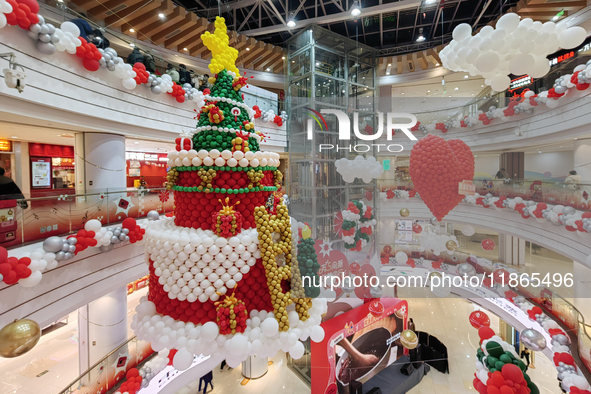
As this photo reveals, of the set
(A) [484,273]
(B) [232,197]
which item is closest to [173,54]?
(B) [232,197]

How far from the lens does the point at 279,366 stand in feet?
22.9

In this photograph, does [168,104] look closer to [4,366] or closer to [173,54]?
[173,54]

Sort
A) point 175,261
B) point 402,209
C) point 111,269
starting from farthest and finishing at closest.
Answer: point 111,269, point 402,209, point 175,261

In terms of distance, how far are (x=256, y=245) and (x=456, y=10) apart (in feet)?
24.6

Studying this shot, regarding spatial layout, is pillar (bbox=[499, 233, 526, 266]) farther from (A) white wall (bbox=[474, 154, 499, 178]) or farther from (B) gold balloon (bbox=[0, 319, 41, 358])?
(B) gold balloon (bbox=[0, 319, 41, 358])

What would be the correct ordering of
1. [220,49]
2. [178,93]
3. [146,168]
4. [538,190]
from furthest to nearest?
[146,168]
[178,93]
[538,190]
[220,49]

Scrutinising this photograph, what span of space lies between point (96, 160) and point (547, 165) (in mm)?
6794

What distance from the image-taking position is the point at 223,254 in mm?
2217

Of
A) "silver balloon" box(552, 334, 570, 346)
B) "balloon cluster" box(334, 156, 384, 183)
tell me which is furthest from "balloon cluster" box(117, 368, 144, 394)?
"silver balloon" box(552, 334, 570, 346)

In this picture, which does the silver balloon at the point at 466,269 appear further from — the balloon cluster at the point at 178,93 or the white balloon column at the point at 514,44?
the balloon cluster at the point at 178,93

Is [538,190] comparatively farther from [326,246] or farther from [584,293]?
[326,246]

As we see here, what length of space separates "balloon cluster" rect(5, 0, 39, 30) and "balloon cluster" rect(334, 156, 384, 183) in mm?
3872

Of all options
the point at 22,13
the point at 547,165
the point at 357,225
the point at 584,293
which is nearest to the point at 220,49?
the point at 22,13

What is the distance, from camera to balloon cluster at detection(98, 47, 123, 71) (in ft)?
13.3
